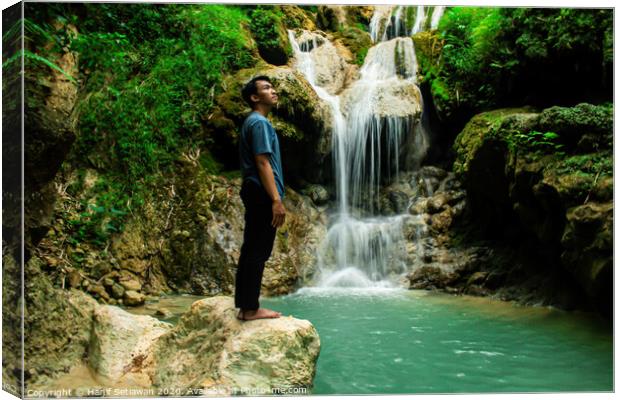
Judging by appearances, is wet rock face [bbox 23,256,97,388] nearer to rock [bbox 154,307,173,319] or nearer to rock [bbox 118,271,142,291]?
rock [bbox 154,307,173,319]

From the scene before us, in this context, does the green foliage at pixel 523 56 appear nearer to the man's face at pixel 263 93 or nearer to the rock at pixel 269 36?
the rock at pixel 269 36

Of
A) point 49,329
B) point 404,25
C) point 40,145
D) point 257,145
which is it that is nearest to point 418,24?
point 404,25

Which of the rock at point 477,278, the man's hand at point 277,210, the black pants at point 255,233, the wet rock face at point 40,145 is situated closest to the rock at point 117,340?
the wet rock face at point 40,145

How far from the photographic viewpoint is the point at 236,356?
257 cm

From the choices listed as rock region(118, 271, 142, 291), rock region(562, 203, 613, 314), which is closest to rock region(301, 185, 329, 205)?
rock region(118, 271, 142, 291)

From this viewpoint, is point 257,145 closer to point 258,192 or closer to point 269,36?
point 258,192

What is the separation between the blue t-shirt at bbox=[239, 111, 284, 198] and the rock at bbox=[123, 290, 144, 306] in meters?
2.92

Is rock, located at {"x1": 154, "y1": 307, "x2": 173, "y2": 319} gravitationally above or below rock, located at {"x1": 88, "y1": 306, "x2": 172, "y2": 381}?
below

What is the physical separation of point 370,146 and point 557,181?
151 inches

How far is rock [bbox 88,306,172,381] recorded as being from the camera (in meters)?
2.90

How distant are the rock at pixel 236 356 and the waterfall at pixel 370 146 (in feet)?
12.6

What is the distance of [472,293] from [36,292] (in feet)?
15.6

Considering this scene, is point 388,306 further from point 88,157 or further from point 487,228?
point 88,157

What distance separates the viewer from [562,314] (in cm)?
479
